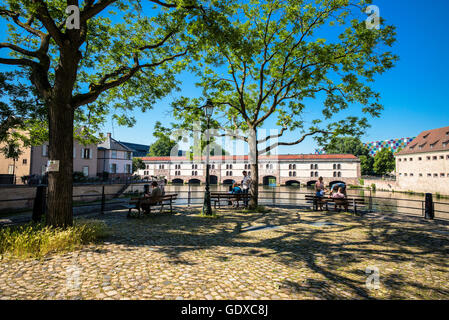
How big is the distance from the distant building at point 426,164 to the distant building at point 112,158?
181 feet

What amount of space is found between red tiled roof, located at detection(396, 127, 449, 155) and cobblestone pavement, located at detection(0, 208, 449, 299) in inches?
1783

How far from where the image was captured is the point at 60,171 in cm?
562

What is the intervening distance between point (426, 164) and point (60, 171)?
55.3m

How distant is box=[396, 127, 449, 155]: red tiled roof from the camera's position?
3925 centimetres

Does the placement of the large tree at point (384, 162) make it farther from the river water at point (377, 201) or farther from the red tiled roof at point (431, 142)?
the river water at point (377, 201)

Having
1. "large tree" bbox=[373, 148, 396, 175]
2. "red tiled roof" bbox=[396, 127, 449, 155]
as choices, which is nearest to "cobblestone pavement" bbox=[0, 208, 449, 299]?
"red tiled roof" bbox=[396, 127, 449, 155]

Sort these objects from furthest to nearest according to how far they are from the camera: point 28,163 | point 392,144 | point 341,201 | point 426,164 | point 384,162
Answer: point 392,144 → point 384,162 → point 426,164 → point 28,163 → point 341,201

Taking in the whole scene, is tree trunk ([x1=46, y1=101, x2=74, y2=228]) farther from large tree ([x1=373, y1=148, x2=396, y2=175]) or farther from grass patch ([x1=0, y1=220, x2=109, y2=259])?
large tree ([x1=373, y1=148, x2=396, y2=175])

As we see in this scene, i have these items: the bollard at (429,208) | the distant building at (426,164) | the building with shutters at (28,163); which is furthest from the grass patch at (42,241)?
the distant building at (426,164)

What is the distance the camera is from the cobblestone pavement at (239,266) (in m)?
3.19

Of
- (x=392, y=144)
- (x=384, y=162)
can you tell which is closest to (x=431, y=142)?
(x=384, y=162)

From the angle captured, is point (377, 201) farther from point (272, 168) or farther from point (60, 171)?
point (60, 171)
